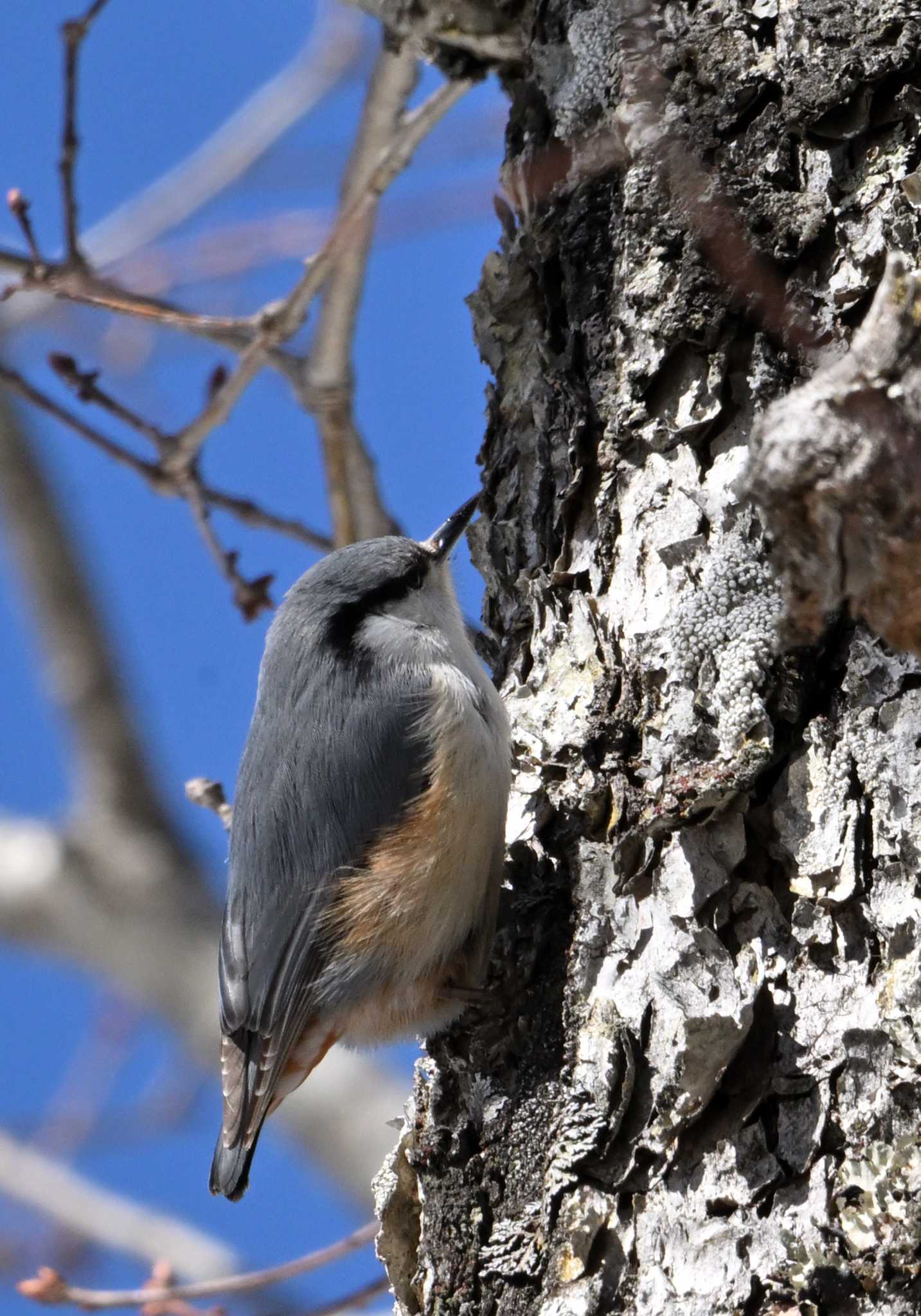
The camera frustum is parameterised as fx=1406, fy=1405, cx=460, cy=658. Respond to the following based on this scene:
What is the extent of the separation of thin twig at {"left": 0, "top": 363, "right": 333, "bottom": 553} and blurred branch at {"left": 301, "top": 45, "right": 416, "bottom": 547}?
78 mm

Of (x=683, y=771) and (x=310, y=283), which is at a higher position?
(x=310, y=283)

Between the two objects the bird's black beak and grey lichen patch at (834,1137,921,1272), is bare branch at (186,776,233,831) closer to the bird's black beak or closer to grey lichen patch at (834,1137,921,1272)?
the bird's black beak

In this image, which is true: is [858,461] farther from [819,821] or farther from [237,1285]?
[237,1285]

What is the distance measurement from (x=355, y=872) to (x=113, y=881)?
2.10 meters

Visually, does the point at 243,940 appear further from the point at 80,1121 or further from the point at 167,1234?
the point at 80,1121

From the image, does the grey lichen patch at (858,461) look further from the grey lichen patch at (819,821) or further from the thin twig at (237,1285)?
the thin twig at (237,1285)

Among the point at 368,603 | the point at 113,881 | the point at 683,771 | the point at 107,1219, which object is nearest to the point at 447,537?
the point at 368,603

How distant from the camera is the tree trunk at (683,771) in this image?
4.09ft

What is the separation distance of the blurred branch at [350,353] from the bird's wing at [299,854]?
0.58m

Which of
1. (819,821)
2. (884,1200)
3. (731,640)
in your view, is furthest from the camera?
(731,640)

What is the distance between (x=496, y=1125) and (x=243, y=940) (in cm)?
50

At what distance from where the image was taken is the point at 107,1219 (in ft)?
12.2

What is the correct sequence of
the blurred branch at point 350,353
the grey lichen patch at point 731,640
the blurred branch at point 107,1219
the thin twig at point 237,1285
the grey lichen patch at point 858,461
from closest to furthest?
1. the grey lichen patch at point 858,461
2. the grey lichen patch at point 731,640
3. the thin twig at point 237,1285
4. the blurred branch at point 350,353
5. the blurred branch at point 107,1219

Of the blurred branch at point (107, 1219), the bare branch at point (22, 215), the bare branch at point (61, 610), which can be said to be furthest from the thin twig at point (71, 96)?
the blurred branch at point (107, 1219)
